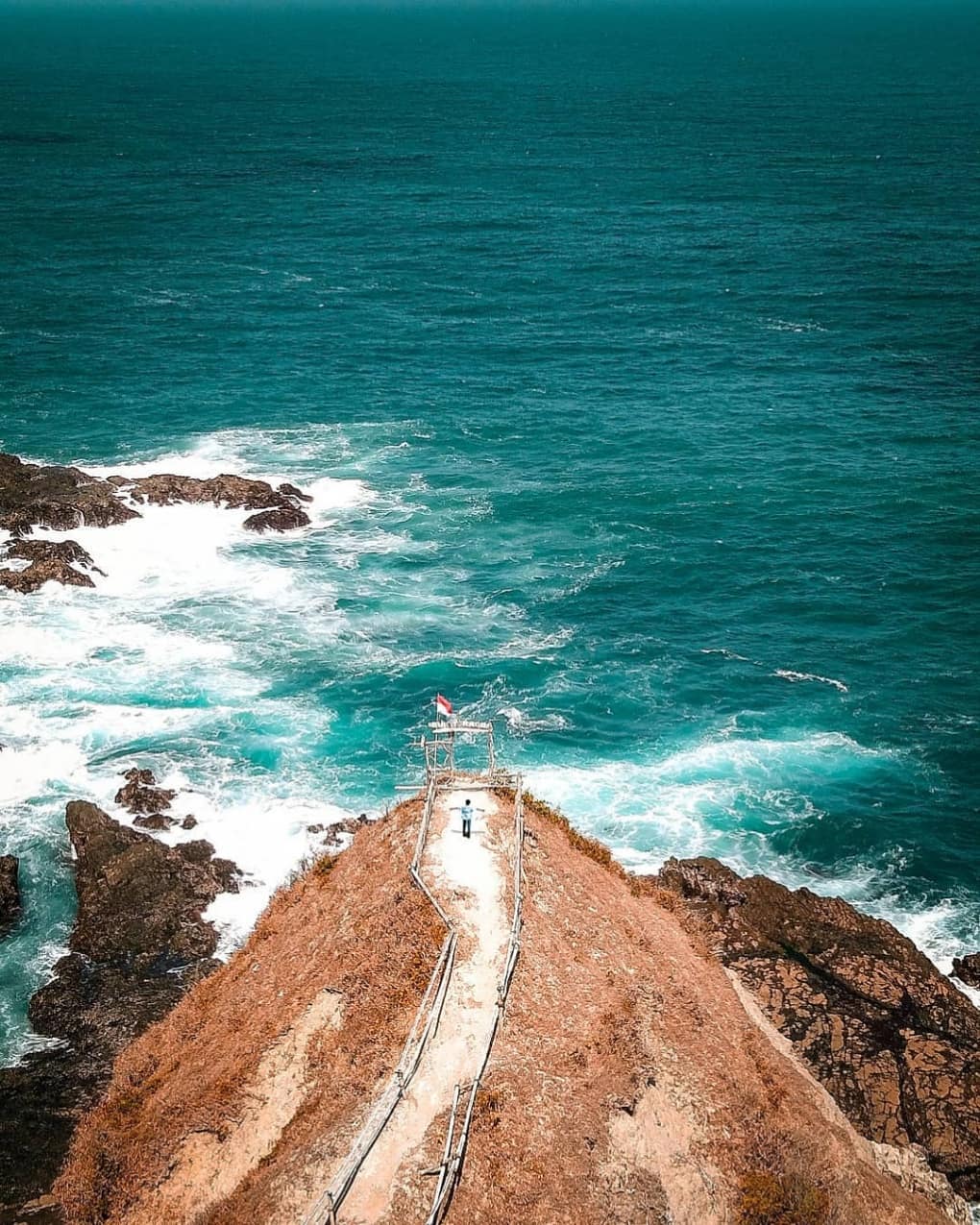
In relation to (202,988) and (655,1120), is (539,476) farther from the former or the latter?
(655,1120)

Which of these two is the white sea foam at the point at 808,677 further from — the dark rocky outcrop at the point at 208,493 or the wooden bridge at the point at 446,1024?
the dark rocky outcrop at the point at 208,493

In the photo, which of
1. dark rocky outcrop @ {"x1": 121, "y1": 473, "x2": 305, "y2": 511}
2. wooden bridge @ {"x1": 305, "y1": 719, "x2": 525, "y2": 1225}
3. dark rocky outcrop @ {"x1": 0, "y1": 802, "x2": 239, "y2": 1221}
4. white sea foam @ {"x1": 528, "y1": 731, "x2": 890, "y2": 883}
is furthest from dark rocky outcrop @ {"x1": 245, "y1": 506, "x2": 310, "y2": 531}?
wooden bridge @ {"x1": 305, "y1": 719, "x2": 525, "y2": 1225}

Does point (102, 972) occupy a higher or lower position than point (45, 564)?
lower

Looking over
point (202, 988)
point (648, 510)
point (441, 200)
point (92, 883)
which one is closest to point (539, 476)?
point (648, 510)

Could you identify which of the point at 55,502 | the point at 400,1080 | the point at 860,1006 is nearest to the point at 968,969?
the point at 860,1006

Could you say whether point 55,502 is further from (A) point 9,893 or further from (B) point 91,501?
(A) point 9,893

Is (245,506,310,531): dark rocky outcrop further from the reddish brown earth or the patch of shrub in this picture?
the patch of shrub
